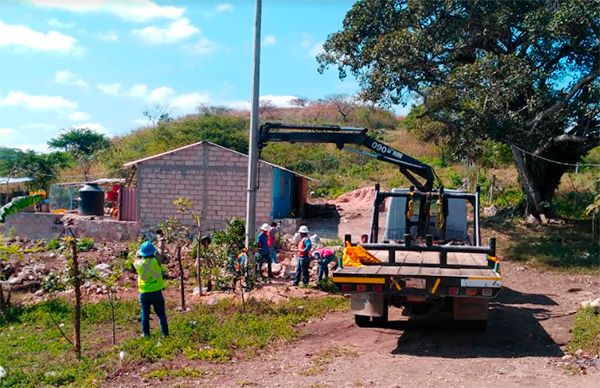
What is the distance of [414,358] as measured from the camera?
8359mm

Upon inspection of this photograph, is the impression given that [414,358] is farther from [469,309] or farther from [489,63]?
[489,63]

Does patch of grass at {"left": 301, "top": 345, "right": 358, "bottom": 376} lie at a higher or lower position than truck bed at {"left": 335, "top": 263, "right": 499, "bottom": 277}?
lower

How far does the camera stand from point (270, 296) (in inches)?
516

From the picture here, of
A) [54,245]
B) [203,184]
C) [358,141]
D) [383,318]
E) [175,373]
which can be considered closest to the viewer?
[175,373]

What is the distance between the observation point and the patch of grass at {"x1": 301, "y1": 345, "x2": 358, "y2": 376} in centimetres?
773

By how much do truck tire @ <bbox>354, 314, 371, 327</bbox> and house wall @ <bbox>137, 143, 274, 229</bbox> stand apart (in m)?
12.6

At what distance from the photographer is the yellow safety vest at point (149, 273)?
955 cm

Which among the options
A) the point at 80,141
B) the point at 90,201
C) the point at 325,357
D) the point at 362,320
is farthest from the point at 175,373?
the point at 80,141

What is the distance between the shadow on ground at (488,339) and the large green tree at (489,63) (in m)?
8.72

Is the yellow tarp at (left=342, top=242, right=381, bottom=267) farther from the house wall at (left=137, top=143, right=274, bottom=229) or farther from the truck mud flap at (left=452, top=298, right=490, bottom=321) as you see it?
the house wall at (left=137, top=143, right=274, bottom=229)

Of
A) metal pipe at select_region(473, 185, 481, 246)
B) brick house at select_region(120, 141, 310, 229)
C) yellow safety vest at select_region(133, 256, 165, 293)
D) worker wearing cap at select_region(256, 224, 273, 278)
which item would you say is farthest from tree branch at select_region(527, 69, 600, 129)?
yellow safety vest at select_region(133, 256, 165, 293)

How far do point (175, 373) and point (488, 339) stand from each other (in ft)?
15.2

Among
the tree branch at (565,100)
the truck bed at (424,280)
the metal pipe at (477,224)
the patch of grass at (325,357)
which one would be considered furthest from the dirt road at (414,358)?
the tree branch at (565,100)

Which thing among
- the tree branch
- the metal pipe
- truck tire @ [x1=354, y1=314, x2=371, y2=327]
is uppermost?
the tree branch
